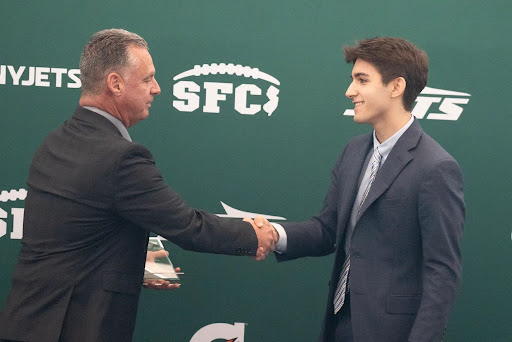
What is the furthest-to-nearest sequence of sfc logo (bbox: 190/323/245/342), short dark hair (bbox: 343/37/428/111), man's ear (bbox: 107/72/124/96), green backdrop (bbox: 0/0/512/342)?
sfc logo (bbox: 190/323/245/342) → green backdrop (bbox: 0/0/512/342) → short dark hair (bbox: 343/37/428/111) → man's ear (bbox: 107/72/124/96)

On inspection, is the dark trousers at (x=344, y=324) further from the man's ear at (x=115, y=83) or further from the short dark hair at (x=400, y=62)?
the man's ear at (x=115, y=83)

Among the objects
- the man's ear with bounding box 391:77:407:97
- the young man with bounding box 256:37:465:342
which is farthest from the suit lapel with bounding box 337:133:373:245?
the man's ear with bounding box 391:77:407:97

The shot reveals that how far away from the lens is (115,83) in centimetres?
257

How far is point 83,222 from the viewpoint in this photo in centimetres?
238

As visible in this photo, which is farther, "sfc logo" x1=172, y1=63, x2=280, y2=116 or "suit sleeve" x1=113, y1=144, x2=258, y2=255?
"sfc logo" x1=172, y1=63, x2=280, y2=116

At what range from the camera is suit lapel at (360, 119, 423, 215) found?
250 cm

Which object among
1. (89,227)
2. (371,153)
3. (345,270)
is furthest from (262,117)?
(89,227)

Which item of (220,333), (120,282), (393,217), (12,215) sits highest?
(393,217)

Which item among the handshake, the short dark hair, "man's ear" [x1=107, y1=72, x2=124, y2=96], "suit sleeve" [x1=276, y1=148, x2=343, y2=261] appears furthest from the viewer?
"suit sleeve" [x1=276, y1=148, x2=343, y2=261]

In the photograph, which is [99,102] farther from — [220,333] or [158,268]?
[220,333]

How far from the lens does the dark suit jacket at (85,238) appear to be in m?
2.37

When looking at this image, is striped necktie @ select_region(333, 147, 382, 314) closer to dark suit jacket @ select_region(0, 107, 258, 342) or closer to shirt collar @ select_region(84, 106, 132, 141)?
dark suit jacket @ select_region(0, 107, 258, 342)

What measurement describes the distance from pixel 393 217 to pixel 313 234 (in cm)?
60

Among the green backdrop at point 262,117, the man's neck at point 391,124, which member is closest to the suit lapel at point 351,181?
the man's neck at point 391,124
